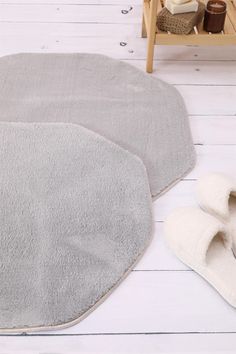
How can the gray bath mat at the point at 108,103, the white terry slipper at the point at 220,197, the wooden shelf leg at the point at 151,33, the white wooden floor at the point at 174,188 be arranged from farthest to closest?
the wooden shelf leg at the point at 151,33, the gray bath mat at the point at 108,103, the white terry slipper at the point at 220,197, the white wooden floor at the point at 174,188

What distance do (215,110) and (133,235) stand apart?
58 centimetres

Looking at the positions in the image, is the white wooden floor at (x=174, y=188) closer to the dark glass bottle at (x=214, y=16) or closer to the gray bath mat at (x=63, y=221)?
the gray bath mat at (x=63, y=221)

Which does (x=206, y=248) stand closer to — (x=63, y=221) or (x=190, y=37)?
Result: (x=63, y=221)

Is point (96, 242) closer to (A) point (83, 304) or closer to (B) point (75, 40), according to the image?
(A) point (83, 304)

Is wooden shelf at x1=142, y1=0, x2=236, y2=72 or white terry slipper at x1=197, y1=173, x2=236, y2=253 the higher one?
wooden shelf at x1=142, y1=0, x2=236, y2=72

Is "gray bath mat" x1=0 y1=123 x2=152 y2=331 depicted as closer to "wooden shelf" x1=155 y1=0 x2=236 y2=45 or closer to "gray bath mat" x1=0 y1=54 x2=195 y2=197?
"gray bath mat" x1=0 y1=54 x2=195 y2=197

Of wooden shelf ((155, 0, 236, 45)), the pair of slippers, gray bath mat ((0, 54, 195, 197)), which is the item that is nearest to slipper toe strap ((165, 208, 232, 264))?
the pair of slippers

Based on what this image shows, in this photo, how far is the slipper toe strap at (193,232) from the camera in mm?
989

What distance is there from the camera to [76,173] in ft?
3.91

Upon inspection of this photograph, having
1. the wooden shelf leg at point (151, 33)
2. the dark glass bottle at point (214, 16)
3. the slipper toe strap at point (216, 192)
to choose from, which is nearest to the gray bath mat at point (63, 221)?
the slipper toe strap at point (216, 192)

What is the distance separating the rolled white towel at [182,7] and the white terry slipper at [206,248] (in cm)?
72

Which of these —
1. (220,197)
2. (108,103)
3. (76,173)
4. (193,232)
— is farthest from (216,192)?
(108,103)

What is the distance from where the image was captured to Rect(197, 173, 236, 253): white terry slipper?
3.51ft

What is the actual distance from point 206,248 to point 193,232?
48mm
